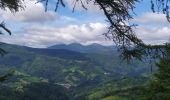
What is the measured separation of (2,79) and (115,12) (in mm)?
3865

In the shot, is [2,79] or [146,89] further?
[146,89]

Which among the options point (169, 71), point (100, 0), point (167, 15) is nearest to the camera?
point (167, 15)

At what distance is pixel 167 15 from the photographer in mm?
8336

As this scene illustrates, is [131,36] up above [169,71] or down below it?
above

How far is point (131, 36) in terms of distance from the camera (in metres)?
9.79

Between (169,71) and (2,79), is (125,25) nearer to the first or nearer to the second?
(2,79)

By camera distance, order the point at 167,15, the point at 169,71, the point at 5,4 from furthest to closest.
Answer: the point at 169,71
the point at 5,4
the point at 167,15

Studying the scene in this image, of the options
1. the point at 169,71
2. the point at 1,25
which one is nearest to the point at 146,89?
the point at 169,71

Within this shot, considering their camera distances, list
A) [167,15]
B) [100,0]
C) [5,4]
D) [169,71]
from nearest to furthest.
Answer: [167,15] < [100,0] < [5,4] < [169,71]

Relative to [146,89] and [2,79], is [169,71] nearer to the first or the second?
[146,89]

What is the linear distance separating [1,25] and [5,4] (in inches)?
36.0

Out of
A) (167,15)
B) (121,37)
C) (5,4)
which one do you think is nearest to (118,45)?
(121,37)

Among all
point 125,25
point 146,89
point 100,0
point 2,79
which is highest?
point 100,0

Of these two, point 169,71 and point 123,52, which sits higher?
point 123,52
